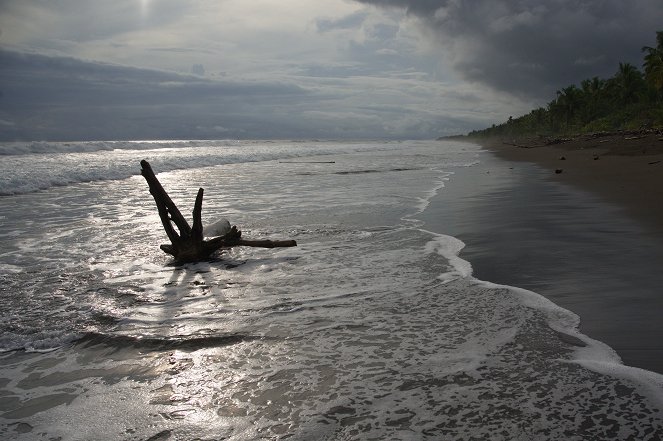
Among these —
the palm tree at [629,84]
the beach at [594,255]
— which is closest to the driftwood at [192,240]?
Result: the beach at [594,255]

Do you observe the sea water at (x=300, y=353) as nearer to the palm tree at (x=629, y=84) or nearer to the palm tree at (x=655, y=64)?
the palm tree at (x=655, y=64)

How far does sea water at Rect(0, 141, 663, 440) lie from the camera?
295cm

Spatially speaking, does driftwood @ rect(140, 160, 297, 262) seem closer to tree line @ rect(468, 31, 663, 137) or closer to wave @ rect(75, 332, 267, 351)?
wave @ rect(75, 332, 267, 351)

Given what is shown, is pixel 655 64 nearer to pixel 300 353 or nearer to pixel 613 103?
pixel 613 103

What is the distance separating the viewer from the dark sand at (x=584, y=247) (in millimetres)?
4244

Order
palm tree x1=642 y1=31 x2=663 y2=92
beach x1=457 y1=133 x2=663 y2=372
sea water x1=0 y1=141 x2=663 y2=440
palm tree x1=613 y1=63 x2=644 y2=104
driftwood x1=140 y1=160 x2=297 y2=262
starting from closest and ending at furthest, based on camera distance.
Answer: sea water x1=0 y1=141 x2=663 y2=440 → beach x1=457 y1=133 x2=663 y2=372 → driftwood x1=140 y1=160 x2=297 y2=262 → palm tree x1=642 y1=31 x2=663 y2=92 → palm tree x1=613 y1=63 x2=644 y2=104

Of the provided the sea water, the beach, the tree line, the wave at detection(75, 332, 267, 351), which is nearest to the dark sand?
the beach

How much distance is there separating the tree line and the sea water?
166ft

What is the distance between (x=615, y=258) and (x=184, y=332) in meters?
5.25

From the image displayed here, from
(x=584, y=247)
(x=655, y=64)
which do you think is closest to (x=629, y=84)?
(x=655, y=64)

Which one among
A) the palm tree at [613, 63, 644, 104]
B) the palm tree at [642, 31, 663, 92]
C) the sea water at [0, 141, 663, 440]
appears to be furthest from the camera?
the palm tree at [613, 63, 644, 104]

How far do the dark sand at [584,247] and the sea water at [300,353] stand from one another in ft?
0.86

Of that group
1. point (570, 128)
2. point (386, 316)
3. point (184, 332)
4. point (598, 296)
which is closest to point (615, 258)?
point (598, 296)

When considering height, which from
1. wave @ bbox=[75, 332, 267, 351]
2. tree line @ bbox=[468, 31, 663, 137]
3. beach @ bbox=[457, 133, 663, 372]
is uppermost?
tree line @ bbox=[468, 31, 663, 137]
